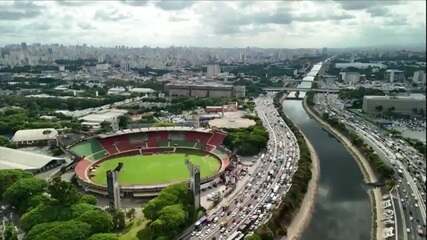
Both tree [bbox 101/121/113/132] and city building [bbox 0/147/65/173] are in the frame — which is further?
tree [bbox 101/121/113/132]

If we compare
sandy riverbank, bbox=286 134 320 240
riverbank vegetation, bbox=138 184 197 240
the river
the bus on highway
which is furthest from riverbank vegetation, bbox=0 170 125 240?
the river

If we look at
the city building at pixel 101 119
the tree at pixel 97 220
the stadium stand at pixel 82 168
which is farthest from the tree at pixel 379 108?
the tree at pixel 97 220

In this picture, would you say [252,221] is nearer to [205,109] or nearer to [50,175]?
[50,175]

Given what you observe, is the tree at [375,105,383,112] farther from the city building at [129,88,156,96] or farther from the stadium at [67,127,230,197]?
the city building at [129,88,156,96]

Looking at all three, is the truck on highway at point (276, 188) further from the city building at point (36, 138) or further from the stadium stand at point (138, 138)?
the city building at point (36, 138)

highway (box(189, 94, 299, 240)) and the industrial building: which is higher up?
the industrial building

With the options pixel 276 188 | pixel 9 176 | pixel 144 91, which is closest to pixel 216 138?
pixel 276 188
